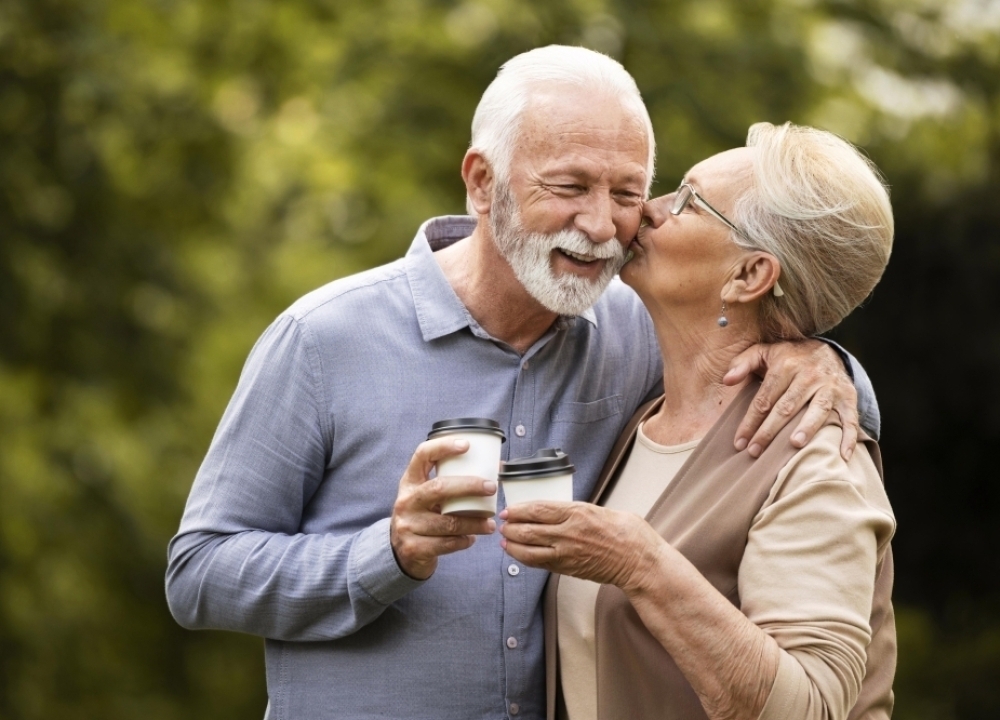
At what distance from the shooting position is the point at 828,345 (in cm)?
304

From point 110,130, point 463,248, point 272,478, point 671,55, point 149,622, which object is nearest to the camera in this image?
point 272,478

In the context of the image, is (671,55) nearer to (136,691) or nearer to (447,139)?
(447,139)

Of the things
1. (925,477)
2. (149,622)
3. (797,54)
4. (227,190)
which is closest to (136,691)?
(149,622)

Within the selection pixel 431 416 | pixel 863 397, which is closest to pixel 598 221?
pixel 431 416

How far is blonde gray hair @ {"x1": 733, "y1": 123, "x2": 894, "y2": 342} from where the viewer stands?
9.48ft

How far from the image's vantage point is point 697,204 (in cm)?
304

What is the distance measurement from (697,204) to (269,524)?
1264mm

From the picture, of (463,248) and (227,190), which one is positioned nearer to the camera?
(463,248)

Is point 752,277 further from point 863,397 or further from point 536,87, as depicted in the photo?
point 536,87

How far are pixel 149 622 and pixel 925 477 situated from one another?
548cm

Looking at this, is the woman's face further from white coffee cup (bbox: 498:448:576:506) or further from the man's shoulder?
white coffee cup (bbox: 498:448:576:506)

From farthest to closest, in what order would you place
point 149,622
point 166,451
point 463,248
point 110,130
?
point 149,622 → point 166,451 → point 110,130 → point 463,248

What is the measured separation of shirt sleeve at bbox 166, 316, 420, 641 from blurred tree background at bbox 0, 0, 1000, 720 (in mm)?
3980

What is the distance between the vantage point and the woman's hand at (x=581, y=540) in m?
2.44
